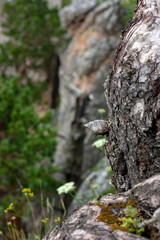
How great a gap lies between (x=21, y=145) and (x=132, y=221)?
6.72 meters

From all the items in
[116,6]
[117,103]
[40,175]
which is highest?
[116,6]

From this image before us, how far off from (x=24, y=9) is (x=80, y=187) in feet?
26.2

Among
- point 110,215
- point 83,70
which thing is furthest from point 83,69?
point 110,215

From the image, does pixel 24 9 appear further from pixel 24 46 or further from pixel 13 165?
pixel 13 165

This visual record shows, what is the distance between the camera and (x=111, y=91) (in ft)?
6.47

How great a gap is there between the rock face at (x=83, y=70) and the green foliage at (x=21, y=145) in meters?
3.16

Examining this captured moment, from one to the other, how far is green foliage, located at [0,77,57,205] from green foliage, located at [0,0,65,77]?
4.23 metres

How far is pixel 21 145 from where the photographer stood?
7.92 meters

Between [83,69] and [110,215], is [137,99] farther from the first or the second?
[83,69]

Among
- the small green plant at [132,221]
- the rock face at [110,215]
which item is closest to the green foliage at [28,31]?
the rock face at [110,215]

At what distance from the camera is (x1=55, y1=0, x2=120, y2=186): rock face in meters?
11.2

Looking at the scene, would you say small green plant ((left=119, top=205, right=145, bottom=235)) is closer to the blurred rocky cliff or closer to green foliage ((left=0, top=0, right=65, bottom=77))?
the blurred rocky cliff

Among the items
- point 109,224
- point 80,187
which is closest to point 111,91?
point 109,224

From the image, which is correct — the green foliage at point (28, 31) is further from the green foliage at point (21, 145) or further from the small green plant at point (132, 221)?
the small green plant at point (132, 221)
